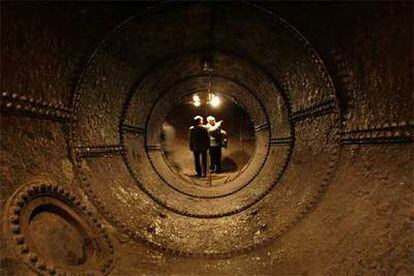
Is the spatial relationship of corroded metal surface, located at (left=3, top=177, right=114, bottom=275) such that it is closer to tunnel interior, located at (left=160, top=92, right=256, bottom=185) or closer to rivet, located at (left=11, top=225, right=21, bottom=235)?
rivet, located at (left=11, top=225, right=21, bottom=235)

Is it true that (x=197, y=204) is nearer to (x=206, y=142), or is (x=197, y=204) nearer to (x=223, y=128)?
(x=206, y=142)

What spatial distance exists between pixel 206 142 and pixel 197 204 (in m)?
3.85

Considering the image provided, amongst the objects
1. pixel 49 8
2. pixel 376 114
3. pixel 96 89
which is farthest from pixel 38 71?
pixel 376 114

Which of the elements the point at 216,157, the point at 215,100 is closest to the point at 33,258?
the point at 215,100

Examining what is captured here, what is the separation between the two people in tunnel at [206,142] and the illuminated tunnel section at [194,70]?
3.17 m

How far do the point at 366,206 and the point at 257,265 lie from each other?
911 millimetres

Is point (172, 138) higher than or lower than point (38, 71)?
higher

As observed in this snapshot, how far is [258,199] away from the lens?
330 centimetres

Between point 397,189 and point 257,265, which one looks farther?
point 257,265

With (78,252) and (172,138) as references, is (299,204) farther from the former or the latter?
(172,138)

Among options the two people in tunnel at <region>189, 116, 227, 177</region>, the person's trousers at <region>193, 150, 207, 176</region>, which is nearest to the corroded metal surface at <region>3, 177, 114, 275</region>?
the two people in tunnel at <region>189, 116, 227, 177</region>

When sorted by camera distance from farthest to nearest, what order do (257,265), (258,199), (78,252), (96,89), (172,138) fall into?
(172,138), (258,199), (96,89), (257,265), (78,252)

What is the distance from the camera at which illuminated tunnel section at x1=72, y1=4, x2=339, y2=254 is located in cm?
251

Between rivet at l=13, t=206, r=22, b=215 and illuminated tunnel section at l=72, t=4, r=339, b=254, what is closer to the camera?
rivet at l=13, t=206, r=22, b=215
